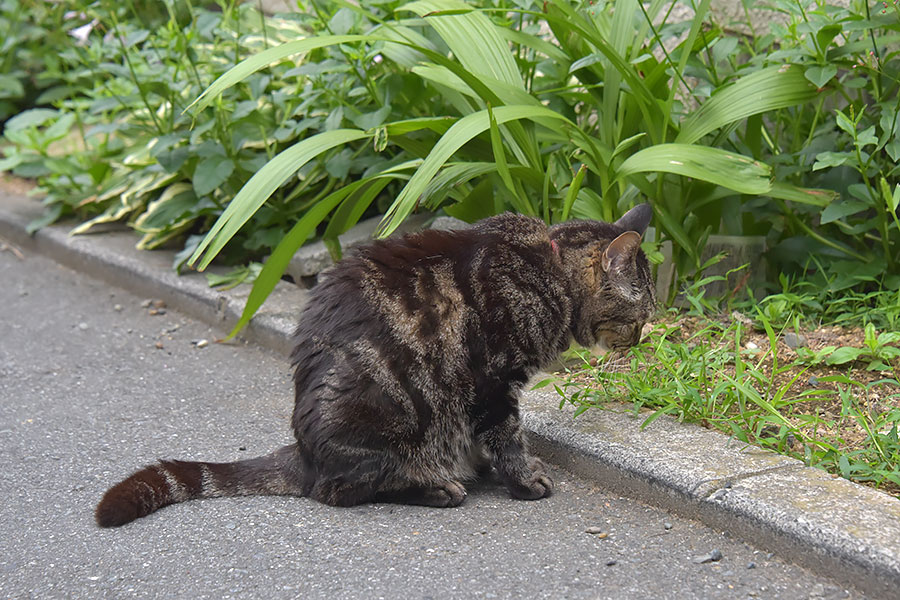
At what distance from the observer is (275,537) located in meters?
2.42

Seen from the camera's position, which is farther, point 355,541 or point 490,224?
point 490,224

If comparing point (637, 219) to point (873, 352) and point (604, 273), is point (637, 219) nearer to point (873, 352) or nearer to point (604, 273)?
point (604, 273)

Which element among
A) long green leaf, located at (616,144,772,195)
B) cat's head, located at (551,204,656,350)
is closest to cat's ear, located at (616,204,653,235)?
cat's head, located at (551,204,656,350)

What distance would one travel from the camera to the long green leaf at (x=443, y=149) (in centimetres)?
284

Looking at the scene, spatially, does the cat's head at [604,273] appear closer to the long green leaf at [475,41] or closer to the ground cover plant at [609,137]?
the ground cover plant at [609,137]

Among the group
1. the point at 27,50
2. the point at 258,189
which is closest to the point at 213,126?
the point at 258,189

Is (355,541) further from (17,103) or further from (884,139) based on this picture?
(17,103)

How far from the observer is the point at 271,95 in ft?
14.7

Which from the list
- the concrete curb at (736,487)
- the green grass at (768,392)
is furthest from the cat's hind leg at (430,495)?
the green grass at (768,392)

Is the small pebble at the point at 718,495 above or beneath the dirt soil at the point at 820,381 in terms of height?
beneath

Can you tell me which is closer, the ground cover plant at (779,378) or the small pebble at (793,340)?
the ground cover plant at (779,378)

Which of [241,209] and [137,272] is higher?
[241,209]

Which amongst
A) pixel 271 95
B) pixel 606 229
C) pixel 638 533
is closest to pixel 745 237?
pixel 606 229

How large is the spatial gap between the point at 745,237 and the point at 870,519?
1559 millimetres
